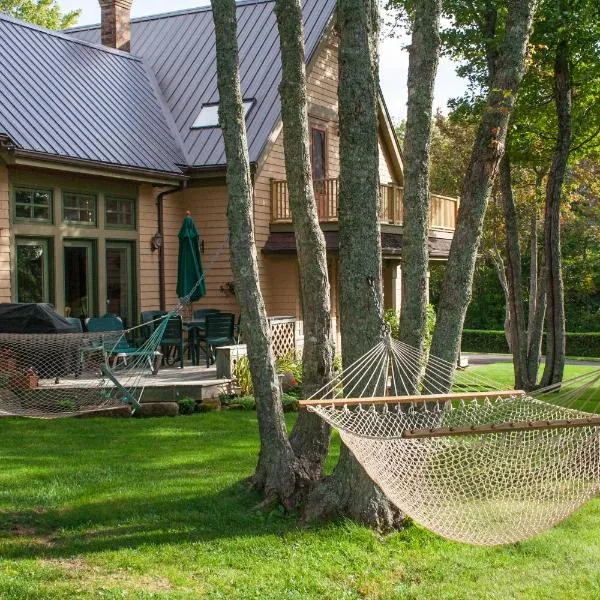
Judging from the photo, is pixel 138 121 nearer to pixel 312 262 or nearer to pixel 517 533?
pixel 312 262

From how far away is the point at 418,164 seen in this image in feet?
21.9

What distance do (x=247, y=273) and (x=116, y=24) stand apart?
525 inches

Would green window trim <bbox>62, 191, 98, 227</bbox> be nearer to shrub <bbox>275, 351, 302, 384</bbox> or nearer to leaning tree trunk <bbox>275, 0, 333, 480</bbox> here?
shrub <bbox>275, 351, 302, 384</bbox>

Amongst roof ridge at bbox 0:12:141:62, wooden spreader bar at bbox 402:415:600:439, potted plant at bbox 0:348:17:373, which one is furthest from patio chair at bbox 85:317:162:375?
wooden spreader bar at bbox 402:415:600:439

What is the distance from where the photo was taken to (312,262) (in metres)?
7.00

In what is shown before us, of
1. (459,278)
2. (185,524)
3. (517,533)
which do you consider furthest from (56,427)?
(517,533)

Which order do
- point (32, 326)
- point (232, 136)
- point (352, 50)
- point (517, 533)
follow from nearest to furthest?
point (517, 533) → point (352, 50) → point (232, 136) → point (32, 326)

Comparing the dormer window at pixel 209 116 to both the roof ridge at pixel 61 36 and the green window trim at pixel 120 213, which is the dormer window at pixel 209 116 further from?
the green window trim at pixel 120 213

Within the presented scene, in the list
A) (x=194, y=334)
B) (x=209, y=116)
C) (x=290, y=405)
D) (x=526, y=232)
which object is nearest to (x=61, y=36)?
(x=209, y=116)

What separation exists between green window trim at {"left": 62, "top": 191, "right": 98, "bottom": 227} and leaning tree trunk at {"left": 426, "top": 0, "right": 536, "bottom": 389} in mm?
8495

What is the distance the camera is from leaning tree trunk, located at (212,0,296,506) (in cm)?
668

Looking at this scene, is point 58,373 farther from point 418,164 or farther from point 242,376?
point 418,164

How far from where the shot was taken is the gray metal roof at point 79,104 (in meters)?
13.4

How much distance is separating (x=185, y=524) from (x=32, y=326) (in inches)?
224
